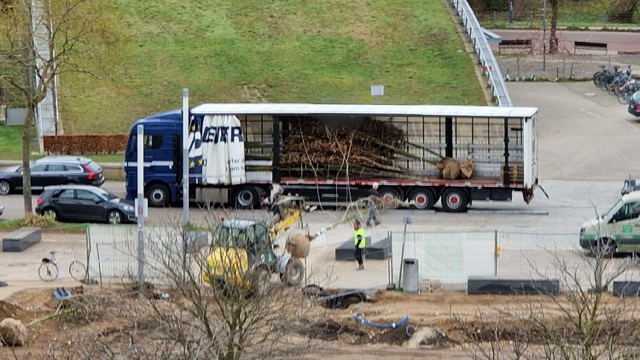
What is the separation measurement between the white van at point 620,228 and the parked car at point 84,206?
14.0 m

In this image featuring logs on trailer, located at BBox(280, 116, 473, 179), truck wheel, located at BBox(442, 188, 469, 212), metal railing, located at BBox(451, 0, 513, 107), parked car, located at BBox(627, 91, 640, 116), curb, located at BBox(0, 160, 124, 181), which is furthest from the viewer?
parked car, located at BBox(627, 91, 640, 116)

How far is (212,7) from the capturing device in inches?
2571

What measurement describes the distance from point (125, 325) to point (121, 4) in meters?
42.1

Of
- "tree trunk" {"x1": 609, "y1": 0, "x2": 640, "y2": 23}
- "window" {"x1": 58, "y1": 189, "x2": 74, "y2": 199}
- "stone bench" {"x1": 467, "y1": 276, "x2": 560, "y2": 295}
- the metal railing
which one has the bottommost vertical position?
"stone bench" {"x1": 467, "y1": 276, "x2": 560, "y2": 295}

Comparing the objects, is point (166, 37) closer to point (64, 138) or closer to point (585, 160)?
point (64, 138)

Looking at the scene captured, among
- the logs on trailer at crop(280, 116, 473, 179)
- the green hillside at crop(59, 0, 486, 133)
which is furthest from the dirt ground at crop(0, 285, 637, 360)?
the green hillside at crop(59, 0, 486, 133)

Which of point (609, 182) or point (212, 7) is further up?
point (212, 7)

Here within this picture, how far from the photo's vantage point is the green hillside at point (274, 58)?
185 feet

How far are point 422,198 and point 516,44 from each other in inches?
1304

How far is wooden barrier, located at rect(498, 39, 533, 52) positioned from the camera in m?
72.7

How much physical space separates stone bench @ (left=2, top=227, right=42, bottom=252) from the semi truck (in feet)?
21.6

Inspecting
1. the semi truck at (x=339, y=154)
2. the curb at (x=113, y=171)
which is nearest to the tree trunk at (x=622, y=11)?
the semi truck at (x=339, y=154)

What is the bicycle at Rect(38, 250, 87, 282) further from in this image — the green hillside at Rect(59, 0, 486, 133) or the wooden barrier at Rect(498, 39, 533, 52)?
the wooden barrier at Rect(498, 39, 533, 52)

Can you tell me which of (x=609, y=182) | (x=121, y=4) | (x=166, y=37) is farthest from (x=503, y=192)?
(x=121, y=4)
